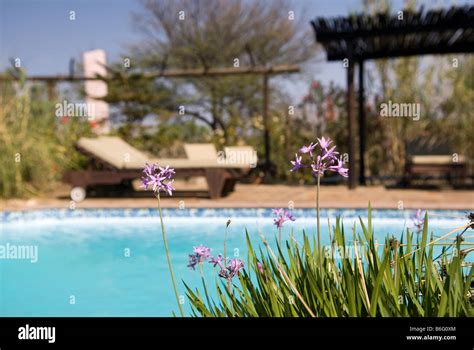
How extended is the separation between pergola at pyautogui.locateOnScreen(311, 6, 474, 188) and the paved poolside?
0.52 meters

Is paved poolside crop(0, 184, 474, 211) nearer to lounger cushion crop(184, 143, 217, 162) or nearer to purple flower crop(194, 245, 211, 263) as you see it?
lounger cushion crop(184, 143, 217, 162)

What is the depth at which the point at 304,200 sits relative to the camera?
26.9 ft

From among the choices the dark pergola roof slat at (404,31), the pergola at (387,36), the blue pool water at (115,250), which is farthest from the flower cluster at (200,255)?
the dark pergola roof slat at (404,31)

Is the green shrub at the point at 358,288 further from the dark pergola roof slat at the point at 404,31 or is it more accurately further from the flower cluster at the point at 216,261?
the dark pergola roof slat at the point at 404,31

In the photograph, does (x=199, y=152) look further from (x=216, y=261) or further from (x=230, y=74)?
(x=216, y=261)

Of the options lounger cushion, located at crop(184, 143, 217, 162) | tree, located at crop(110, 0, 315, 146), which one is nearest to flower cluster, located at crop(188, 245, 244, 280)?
lounger cushion, located at crop(184, 143, 217, 162)

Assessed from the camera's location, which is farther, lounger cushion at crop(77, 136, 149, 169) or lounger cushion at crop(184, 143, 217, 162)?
lounger cushion at crop(184, 143, 217, 162)

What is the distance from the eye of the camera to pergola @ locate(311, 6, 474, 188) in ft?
26.4

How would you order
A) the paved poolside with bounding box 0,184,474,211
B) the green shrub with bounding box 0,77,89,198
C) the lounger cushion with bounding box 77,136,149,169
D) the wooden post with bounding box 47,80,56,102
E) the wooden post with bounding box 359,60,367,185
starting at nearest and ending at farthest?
1. the paved poolside with bounding box 0,184,474,211
2. the green shrub with bounding box 0,77,89,198
3. the lounger cushion with bounding box 77,136,149,169
4. the wooden post with bounding box 359,60,367,185
5. the wooden post with bounding box 47,80,56,102

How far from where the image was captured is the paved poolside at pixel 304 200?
7.57 metres

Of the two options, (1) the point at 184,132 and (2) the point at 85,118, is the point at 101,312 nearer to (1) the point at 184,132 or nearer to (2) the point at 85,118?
(2) the point at 85,118

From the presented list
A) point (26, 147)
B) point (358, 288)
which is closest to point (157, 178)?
point (358, 288)

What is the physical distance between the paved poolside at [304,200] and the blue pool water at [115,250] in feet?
0.70
